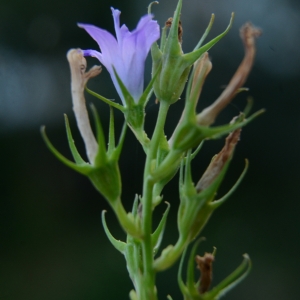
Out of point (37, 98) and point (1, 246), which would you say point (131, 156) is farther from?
point (1, 246)

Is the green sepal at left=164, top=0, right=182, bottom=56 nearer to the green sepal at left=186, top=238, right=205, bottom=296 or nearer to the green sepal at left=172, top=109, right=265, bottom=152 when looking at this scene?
the green sepal at left=172, top=109, right=265, bottom=152

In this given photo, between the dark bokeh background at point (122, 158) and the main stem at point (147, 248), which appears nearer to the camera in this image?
the main stem at point (147, 248)

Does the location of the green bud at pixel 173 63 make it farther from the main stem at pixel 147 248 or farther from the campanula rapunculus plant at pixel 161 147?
the main stem at pixel 147 248

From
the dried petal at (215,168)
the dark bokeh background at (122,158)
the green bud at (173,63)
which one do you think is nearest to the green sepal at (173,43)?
the green bud at (173,63)

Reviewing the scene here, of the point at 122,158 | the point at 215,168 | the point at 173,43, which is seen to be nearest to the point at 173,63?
the point at 173,43

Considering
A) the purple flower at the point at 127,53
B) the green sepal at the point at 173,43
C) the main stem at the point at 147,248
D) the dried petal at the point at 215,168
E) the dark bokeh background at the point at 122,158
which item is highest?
the green sepal at the point at 173,43

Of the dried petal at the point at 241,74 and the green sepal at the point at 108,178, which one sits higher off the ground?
the dried petal at the point at 241,74
